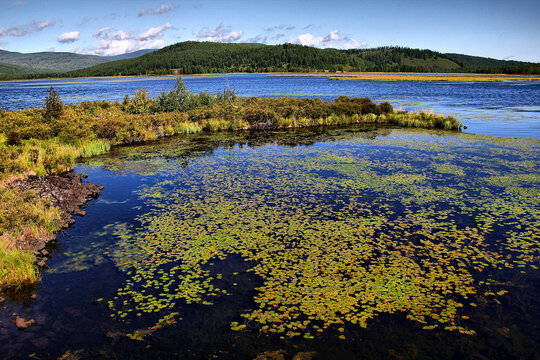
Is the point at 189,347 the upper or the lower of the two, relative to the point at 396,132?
lower

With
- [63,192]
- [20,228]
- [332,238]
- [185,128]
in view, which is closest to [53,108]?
[185,128]

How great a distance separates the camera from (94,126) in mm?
22703

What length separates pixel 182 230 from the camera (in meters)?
9.91

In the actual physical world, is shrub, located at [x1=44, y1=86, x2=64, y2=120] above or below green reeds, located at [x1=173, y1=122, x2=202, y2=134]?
above

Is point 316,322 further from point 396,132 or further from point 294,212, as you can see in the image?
point 396,132

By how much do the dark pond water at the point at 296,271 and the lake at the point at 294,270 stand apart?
36mm

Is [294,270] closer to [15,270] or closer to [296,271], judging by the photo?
[296,271]

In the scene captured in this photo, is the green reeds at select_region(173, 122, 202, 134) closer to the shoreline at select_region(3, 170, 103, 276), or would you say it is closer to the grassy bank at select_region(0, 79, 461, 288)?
the grassy bank at select_region(0, 79, 461, 288)

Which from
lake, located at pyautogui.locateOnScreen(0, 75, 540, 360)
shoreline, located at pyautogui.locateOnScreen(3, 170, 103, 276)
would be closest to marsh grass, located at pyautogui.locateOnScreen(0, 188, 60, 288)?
shoreline, located at pyautogui.locateOnScreen(3, 170, 103, 276)

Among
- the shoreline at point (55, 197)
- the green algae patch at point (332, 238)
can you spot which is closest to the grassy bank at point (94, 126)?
the shoreline at point (55, 197)

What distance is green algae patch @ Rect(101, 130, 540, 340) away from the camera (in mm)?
6672

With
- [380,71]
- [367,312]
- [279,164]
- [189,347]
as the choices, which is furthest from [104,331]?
[380,71]

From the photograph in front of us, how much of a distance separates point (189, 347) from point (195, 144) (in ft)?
60.7

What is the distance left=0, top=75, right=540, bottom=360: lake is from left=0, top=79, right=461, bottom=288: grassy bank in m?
0.99
